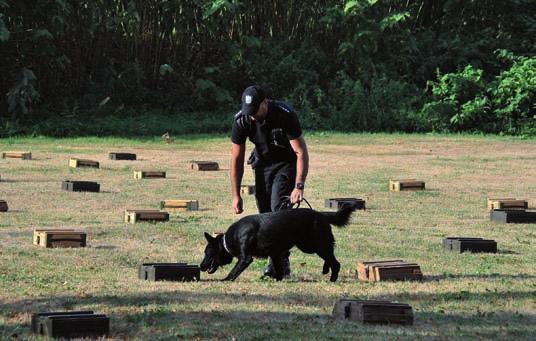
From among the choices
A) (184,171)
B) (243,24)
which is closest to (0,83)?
(243,24)

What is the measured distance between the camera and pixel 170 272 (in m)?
9.95

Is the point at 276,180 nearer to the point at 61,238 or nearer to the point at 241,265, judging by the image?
the point at 241,265

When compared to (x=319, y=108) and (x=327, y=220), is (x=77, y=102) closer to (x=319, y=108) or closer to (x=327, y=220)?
(x=319, y=108)

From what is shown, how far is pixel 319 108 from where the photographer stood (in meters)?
33.1

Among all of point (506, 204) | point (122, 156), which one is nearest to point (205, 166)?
point (122, 156)

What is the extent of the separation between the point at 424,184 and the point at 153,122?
13.4 m

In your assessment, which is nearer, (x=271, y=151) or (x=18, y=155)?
(x=271, y=151)

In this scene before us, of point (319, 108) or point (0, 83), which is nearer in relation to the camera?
point (0, 83)

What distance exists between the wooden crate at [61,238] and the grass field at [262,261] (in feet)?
0.48

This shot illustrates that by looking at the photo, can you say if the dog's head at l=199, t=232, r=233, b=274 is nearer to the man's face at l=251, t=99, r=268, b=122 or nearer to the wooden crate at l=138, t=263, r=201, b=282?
the wooden crate at l=138, t=263, r=201, b=282

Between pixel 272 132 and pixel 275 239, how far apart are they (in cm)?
100

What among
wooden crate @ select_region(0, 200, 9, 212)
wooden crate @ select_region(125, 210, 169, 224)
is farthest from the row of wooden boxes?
wooden crate @ select_region(0, 200, 9, 212)

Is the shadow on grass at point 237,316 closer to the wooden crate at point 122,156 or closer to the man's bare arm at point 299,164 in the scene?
the man's bare arm at point 299,164

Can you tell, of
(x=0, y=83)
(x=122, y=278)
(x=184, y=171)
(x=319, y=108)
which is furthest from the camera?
(x=319, y=108)
